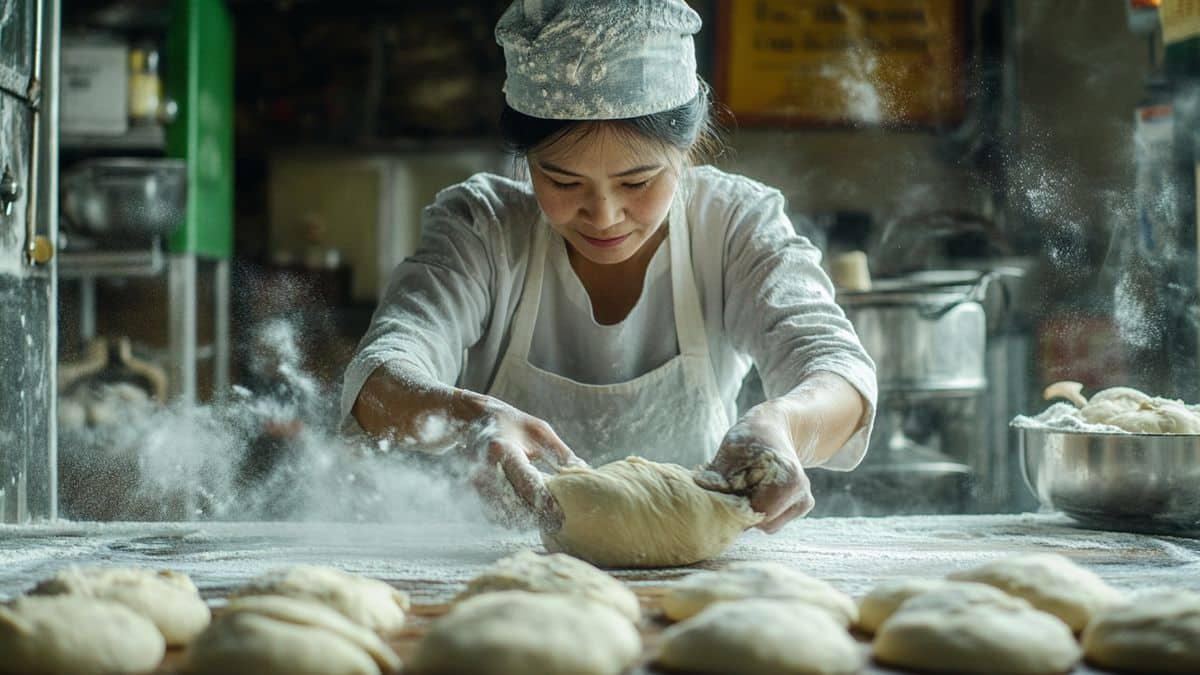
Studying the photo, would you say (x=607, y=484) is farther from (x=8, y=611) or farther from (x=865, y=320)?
(x=865, y=320)

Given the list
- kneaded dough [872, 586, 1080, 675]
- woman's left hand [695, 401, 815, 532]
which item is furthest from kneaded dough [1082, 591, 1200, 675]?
woman's left hand [695, 401, 815, 532]

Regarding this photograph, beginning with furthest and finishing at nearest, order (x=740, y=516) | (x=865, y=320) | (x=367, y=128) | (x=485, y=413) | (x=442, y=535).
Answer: (x=367, y=128)
(x=865, y=320)
(x=442, y=535)
(x=485, y=413)
(x=740, y=516)

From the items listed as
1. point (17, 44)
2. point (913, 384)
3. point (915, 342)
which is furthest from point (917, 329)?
point (17, 44)

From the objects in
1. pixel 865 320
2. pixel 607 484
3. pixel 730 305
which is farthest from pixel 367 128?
pixel 607 484

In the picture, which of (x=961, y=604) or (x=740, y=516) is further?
(x=740, y=516)

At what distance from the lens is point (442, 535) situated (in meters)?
1.79

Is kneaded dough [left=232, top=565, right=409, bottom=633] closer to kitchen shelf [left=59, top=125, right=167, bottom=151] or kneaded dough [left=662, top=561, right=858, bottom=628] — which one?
kneaded dough [left=662, top=561, right=858, bottom=628]

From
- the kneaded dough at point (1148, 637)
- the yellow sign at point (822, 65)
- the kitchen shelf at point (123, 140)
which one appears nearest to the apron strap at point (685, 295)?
the kneaded dough at point (1148, 637)

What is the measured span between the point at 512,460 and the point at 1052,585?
70 centimetres

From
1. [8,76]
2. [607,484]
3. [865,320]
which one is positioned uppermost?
[8,76]

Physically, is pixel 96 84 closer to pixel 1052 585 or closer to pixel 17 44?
pixel 17 44

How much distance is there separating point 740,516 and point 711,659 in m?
0.50

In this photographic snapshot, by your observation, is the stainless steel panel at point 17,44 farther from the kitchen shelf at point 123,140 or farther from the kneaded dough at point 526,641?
the kitchen shelf at point 123,140

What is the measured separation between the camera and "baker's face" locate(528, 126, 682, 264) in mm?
1692
